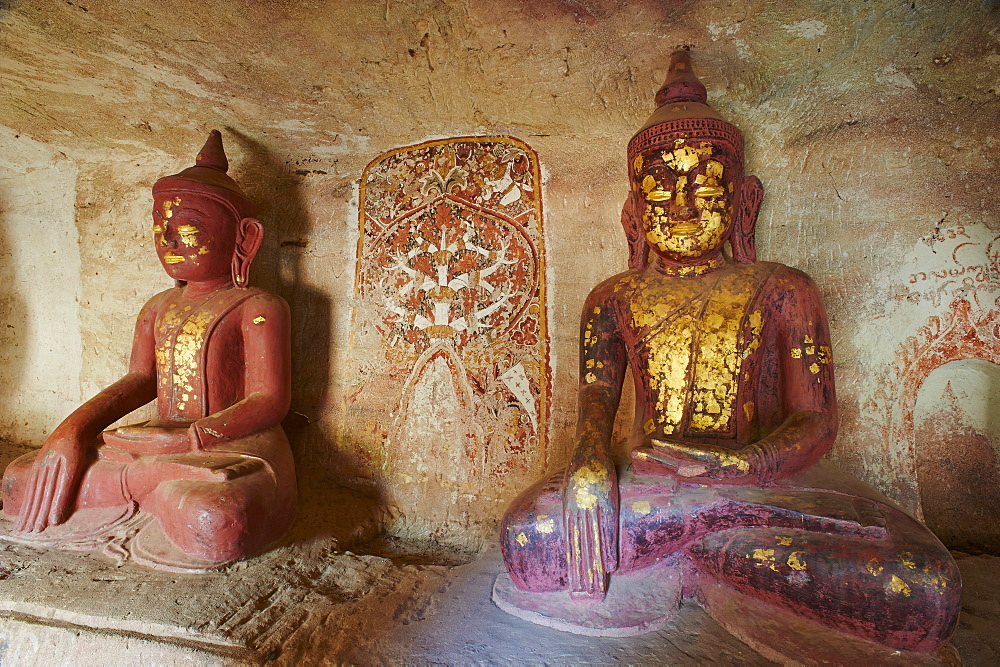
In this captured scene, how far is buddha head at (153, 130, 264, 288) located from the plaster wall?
1.52ft

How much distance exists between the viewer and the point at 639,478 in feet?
6.17

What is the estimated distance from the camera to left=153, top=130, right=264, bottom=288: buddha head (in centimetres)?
267

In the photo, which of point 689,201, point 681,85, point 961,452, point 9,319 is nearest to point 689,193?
point 689,201

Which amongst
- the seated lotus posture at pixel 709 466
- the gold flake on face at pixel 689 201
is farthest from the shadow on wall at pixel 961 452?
the gold flake on face at pixel 689 201

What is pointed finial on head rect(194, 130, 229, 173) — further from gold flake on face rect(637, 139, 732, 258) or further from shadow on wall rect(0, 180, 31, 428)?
gold flake on face rect(637, 139, 732, 258)

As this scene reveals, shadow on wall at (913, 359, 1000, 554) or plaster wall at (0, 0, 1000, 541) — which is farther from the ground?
plaster wall at (0, 0, 1000, 541)

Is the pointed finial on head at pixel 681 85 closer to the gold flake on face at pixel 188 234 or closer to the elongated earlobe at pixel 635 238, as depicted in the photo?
the elongated earlobe at pixel 635 238

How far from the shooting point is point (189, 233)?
2664mm

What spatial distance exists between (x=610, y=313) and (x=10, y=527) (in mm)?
2688

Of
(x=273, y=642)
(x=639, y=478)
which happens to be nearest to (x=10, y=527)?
(x=273, y=642)

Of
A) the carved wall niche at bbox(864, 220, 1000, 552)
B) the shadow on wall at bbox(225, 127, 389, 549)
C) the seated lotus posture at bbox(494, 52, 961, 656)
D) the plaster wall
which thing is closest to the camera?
the seated lotus posture at bbox(494, 52, 961, 656)

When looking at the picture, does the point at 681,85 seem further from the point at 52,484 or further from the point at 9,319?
the point at 9,319

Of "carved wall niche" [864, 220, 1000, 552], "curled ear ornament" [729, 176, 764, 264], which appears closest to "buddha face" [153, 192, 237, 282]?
"curled ear ornament" [729, 176, 764, 264]

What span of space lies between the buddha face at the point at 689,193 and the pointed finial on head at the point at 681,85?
0.24 meters
